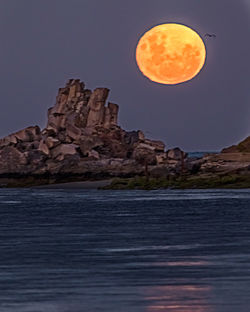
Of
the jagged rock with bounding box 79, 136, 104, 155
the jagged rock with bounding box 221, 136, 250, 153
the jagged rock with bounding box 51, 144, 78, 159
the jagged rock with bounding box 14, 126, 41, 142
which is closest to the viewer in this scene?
the jagged rock with bounding box 51, 144, 78, 159

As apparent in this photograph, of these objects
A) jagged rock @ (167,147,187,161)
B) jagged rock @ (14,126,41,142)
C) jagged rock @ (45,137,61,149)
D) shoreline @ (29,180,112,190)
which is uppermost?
jagged rock @ (14,126,41,142)

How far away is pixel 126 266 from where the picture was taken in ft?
75.3

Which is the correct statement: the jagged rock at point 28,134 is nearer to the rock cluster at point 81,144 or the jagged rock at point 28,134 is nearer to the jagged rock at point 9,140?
the rock cluster at point 81,144

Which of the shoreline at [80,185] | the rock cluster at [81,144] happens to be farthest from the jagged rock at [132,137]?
the shoreline at [80,185]

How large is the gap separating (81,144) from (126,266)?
443ft

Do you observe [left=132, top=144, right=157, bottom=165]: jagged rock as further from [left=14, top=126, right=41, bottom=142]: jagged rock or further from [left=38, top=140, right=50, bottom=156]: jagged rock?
[left=14, top=126, right=41, bottom=142]: jagged rock

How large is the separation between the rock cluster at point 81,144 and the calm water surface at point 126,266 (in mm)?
93034

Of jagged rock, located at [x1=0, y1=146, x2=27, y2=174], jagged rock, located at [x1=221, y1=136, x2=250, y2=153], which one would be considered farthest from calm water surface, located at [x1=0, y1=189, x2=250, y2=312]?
jagged rock, located at [x1=221, y1=136, x2=250, y2=153]

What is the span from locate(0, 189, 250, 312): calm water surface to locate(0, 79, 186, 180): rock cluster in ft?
305

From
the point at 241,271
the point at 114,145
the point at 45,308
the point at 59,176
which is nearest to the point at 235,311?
the point at 45,308

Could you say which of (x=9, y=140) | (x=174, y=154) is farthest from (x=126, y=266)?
(x=9, y=140)

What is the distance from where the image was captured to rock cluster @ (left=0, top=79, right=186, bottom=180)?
142 metres

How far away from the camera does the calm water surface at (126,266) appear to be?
54.7ft

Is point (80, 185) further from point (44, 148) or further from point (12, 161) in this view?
point (44, 148)
